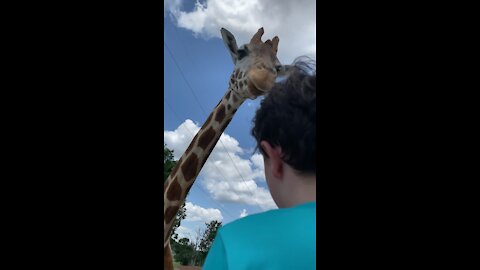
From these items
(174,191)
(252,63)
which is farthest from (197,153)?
(252,63)

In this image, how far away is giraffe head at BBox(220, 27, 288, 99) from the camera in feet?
8.63

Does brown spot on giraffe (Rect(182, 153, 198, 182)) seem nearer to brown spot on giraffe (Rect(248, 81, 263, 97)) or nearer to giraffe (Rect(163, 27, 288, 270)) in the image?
giraffe (Rect(163, 27, 288, 270))

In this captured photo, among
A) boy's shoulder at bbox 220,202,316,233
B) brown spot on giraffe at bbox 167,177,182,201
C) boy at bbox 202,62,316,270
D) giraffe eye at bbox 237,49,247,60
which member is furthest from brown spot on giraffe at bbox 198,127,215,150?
boy's shoulder at bbox 220,202,316,233

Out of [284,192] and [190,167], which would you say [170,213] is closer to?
[190,167]

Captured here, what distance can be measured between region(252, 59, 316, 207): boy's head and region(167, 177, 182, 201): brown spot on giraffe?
1.71 metres

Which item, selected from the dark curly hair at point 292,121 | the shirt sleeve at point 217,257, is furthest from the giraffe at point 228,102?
the shirt sleeve at point 217,257

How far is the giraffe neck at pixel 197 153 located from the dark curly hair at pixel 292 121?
1.67 meters

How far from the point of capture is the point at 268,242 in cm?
76

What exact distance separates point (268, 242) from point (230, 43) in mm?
2142

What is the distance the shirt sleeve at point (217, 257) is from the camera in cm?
78
